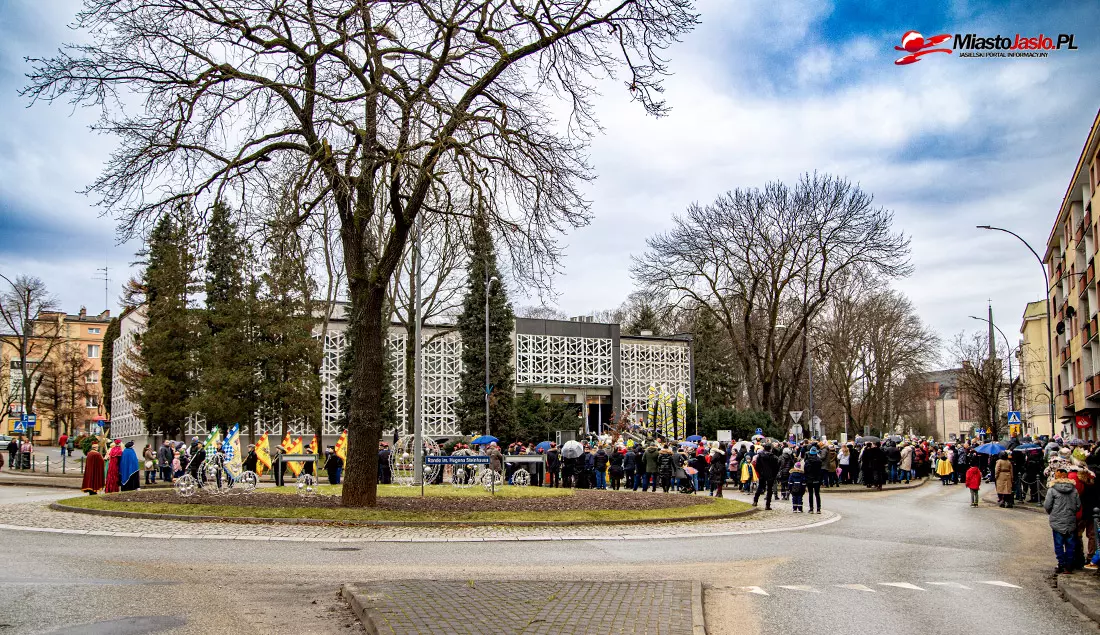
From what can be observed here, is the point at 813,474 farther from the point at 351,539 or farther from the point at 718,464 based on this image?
the point at 351,539

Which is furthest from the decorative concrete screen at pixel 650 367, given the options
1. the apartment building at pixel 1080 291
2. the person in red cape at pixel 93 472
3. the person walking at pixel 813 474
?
the person in red cape at pixel 93 472

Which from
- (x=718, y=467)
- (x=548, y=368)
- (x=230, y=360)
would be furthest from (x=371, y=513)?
(x=548, y=368)

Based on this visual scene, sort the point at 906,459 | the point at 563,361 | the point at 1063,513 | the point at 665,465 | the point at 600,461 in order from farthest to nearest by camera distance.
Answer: the point at 563,361, the point at 906,459, the point at 600,461, the point at 665,465, the point at 1063,513

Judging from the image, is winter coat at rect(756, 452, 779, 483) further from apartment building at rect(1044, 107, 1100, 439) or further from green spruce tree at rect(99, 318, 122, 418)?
green spruce tree at rect(99, 318, 122, 418)

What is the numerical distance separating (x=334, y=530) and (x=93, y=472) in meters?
12.0

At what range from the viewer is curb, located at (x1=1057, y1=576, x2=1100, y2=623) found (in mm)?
9633

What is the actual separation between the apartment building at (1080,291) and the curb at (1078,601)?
3062cm

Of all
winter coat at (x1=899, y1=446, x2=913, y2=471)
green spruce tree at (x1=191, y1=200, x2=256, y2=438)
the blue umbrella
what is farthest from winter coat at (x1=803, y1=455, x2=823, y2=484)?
green spruce tree at (x1=191, y1=200, x2=256, y2=438)

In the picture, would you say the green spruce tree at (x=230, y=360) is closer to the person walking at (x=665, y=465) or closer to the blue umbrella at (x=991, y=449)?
the person walking at (x=665, y=465)

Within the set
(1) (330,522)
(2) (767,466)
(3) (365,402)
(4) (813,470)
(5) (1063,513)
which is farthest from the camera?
(2) (767,466)

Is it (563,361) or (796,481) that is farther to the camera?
(563,361)

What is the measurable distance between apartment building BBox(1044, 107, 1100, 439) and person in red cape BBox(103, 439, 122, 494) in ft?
118

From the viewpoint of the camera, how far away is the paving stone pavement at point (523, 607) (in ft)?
25.8

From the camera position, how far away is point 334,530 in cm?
1677
